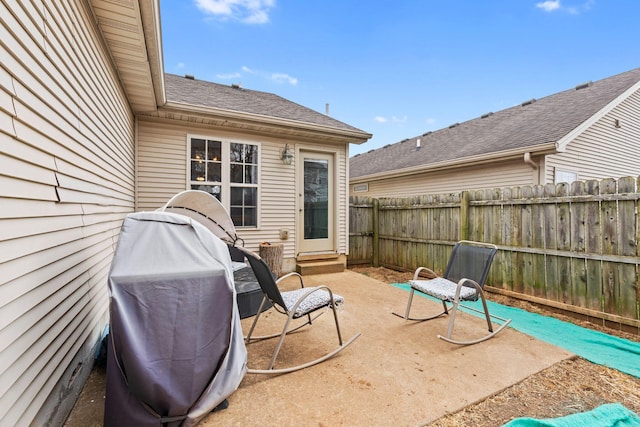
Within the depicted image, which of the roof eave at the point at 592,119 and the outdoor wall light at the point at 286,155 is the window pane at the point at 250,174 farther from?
the roof eave at the point at 592,119

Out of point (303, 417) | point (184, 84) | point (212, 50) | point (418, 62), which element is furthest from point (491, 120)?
point (303, 417)

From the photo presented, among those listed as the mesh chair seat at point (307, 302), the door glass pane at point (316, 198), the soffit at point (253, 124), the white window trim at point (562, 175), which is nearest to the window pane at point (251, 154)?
the soffit at point (253, 124)

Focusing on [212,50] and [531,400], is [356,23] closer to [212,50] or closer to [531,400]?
[212,50]

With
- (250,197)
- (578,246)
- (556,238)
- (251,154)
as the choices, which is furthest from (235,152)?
(578,246)

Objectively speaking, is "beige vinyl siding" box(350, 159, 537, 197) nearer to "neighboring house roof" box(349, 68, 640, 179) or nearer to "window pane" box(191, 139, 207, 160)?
"neighboring house roof" box(349, 68, 640, 179)

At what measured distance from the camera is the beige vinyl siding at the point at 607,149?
665 cm

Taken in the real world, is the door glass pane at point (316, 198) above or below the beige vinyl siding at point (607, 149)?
below

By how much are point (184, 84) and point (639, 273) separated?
7931 mm

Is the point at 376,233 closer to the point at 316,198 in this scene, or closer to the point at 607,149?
the point at 316,198

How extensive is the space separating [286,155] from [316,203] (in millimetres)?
1212

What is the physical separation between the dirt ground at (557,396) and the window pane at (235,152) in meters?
4.81

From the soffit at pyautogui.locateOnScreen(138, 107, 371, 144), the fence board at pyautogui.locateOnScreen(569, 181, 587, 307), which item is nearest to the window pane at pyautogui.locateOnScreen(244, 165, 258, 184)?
the soffit at pyautogui.locateOnScreen(138, 107, 371, 144)

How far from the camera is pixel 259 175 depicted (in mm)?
5508

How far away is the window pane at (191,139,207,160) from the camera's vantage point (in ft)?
16.6
